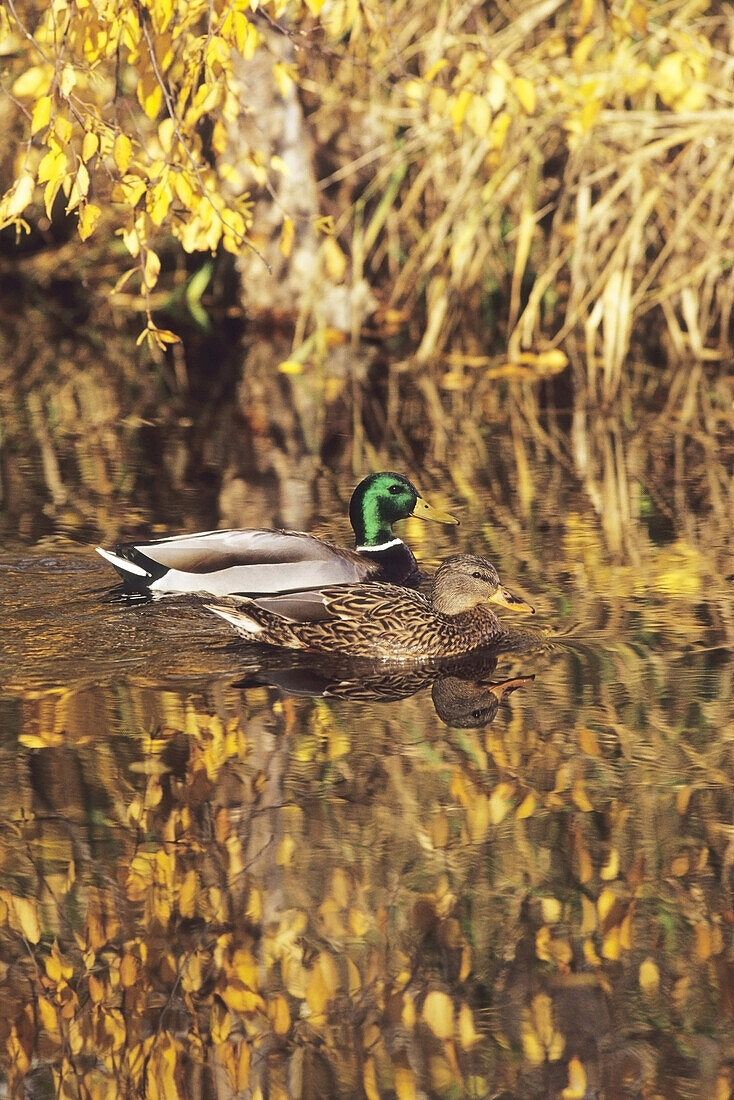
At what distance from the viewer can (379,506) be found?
7332 mm

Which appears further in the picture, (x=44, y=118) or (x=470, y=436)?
(x=470, y=436)

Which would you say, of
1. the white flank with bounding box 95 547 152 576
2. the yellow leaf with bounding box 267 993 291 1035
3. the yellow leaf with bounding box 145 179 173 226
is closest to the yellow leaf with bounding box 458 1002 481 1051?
the yellow leaf with bounding box 267 993 291 1035

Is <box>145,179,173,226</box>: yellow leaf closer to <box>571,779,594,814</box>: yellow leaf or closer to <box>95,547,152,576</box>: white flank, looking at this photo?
<box>95,547,152,576</box>: white flank

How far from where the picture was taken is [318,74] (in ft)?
44.8

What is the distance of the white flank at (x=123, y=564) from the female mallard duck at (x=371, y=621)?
42cm

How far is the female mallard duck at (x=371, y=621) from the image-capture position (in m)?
6.40

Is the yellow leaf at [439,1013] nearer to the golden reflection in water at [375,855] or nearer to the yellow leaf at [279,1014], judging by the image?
the golden reflection in water at [375,855]

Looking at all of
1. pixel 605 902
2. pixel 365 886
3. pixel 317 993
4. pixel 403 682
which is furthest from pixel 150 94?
pixel 317 993

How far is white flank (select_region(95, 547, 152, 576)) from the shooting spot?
6.71 m

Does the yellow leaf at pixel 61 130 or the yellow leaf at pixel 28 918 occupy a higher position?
the yellow leaf at pixel 61 130

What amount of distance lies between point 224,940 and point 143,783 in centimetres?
100

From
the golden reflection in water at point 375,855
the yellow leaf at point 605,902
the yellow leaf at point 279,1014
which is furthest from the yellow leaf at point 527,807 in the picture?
the yellow leaf at point 279,1014

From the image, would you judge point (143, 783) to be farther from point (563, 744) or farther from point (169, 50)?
point (169, 50)

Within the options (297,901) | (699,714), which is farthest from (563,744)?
(297,901)
